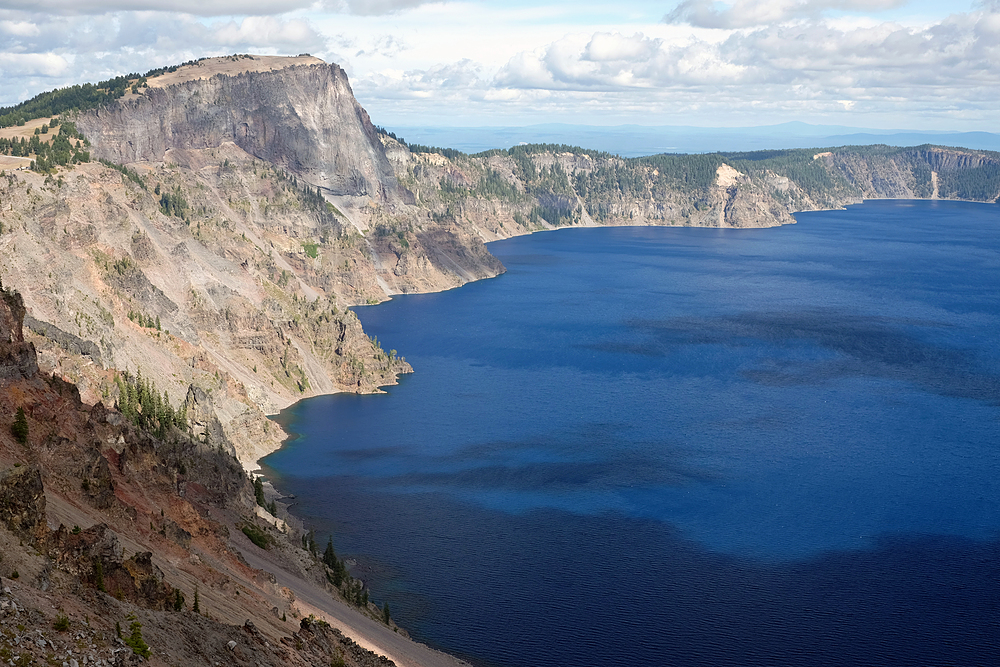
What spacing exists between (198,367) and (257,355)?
931 inches

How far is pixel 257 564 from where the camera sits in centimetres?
8175

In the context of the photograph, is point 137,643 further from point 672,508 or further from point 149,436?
point 672,508

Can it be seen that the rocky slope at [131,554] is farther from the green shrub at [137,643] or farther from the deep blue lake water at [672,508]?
the deep blue lake water at [672,508]

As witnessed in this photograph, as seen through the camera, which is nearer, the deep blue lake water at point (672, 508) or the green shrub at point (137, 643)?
the green shrub at point (137, 643)

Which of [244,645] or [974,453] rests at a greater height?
[244,645]

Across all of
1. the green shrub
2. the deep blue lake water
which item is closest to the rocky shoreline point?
the green shrub

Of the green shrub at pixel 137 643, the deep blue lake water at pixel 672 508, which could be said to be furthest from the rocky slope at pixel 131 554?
the deep blue lake water at pixel 672 508

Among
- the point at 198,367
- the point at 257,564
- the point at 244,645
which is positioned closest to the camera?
the point at 244,645

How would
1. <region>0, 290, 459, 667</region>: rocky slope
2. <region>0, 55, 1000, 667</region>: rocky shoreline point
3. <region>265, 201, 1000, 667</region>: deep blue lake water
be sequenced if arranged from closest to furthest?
<region>0, 290, 459, 667</region>: rocky slope
<region>0, 55, 1000, 667</region>: rocky shoreline point
<region>265, 201, 1000, 667</region>: deep blue lake water

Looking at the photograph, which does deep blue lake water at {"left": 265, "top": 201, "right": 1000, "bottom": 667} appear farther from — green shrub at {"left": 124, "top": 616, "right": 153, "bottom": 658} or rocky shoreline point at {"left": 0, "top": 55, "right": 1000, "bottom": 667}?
green shrub at {"left": 124, "top": 616, "right": 153, "bottom": 658}

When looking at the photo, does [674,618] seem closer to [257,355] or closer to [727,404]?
[727,404]

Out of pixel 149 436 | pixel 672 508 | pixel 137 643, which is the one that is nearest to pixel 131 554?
pixel 137 643

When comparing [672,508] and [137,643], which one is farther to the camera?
[672,508]

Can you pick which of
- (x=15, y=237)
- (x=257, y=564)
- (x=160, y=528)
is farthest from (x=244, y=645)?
(x=15, y=237)
